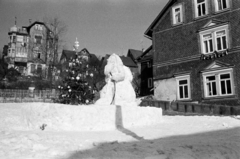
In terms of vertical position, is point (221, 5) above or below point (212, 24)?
above

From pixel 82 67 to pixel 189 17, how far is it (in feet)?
41.3

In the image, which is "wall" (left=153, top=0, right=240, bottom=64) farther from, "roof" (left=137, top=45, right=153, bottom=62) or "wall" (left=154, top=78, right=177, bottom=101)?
"roof" (left=137, top=45, right=153, bottom=62)

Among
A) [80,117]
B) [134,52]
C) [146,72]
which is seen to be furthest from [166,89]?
[134,52]

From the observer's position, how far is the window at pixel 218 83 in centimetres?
2002

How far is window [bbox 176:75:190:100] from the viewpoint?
22594mm

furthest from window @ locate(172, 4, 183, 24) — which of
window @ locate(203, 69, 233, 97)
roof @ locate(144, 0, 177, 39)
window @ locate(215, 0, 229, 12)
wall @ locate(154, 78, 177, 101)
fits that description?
window @ locate(203, 69, 233, 97)

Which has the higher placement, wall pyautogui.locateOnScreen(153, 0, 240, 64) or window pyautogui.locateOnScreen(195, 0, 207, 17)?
window pyautogui.locateOnScreen(195, 0, 207, 17)

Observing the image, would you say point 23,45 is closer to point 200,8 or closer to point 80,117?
point 200,8

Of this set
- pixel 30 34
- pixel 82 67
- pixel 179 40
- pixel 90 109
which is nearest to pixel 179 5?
pixel 179 40

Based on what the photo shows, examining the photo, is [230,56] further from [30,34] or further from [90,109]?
[30,34]

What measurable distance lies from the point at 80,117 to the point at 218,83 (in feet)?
52.4

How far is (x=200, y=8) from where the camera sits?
2305 cm

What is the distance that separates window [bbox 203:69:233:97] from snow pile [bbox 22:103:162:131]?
13.3 metres

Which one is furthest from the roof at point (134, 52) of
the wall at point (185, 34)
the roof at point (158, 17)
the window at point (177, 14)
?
the window at point (177, 14)
